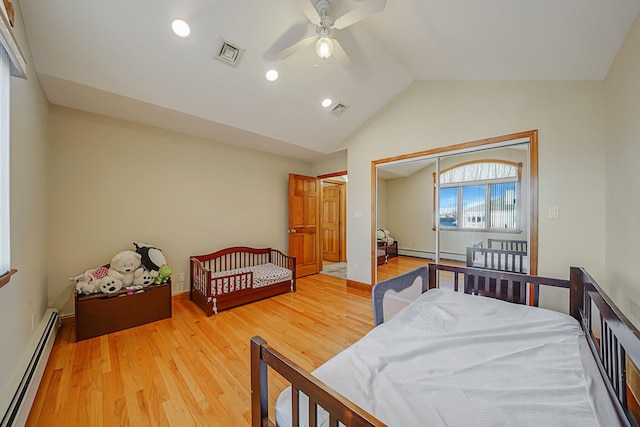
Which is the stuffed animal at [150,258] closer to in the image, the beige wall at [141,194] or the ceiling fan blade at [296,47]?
the beige wall at [141,194]

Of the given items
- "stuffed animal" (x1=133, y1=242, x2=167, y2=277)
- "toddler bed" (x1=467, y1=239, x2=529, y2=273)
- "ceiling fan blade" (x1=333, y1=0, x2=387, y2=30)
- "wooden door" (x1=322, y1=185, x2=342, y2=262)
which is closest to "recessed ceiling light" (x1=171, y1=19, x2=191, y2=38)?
"ceiling fan blade" (x1=333, y1=0, x2=387, y2=30)

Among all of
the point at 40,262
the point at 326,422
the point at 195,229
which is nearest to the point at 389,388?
the point at 326,422

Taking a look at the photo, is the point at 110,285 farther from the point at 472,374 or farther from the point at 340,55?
the point at 340,55

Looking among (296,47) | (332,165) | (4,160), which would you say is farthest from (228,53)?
(332,165)

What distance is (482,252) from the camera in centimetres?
297

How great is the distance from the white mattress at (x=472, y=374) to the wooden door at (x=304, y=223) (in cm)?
335

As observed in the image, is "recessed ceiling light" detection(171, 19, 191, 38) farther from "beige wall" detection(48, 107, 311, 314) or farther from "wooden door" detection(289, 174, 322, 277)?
"wooden door" detection(289, 174, 322, 277)

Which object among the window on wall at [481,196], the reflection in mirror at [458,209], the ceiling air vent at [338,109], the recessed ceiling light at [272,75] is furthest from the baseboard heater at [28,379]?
the window on wall at [481,196]

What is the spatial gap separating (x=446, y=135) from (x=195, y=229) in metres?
3.78

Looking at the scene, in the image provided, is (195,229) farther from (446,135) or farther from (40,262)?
(446,135)

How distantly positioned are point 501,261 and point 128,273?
4335mm

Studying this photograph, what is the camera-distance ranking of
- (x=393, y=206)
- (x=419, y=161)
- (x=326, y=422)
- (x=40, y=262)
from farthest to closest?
(x=393, y=206)
(x=419, y=161)
(x=40, y=262)
(x=326, y=422)

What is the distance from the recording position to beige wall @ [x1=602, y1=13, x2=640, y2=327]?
162cm

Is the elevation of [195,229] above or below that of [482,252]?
above
